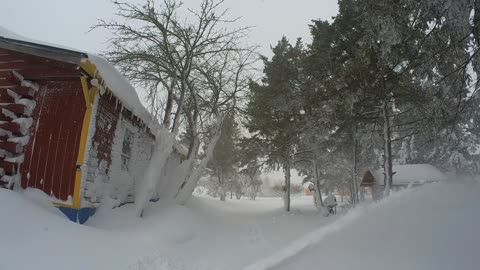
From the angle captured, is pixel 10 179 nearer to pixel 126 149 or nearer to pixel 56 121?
pixel 56 121

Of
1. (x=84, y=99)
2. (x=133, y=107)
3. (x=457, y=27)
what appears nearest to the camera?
(x=457, y=27)

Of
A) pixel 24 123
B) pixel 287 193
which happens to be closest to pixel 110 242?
pixel 24 123

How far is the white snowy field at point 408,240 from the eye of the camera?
3077 mm

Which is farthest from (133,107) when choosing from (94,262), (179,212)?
(94,262)

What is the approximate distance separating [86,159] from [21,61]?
145 inches

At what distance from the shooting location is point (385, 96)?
12672 mm

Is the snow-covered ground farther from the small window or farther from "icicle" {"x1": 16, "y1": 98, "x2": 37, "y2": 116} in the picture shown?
"icicle" {"x1": 16, "y1": 98, "x2": 37, "y2": 116}

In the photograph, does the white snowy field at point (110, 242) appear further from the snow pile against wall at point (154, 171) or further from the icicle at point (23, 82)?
the icicle at point (23, 82)

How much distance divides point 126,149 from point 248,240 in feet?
18.2

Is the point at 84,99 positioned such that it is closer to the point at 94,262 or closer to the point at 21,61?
the point at 21,61

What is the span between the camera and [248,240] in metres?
10.2

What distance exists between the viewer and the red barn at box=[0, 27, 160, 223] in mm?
8234

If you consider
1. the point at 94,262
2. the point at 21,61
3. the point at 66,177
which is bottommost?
the point at 94,262

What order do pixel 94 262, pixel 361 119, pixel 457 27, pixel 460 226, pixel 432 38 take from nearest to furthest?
pixel 460 226, pixel 94 262, pixel 457 27, pixel 432 38, pixel 361 119
